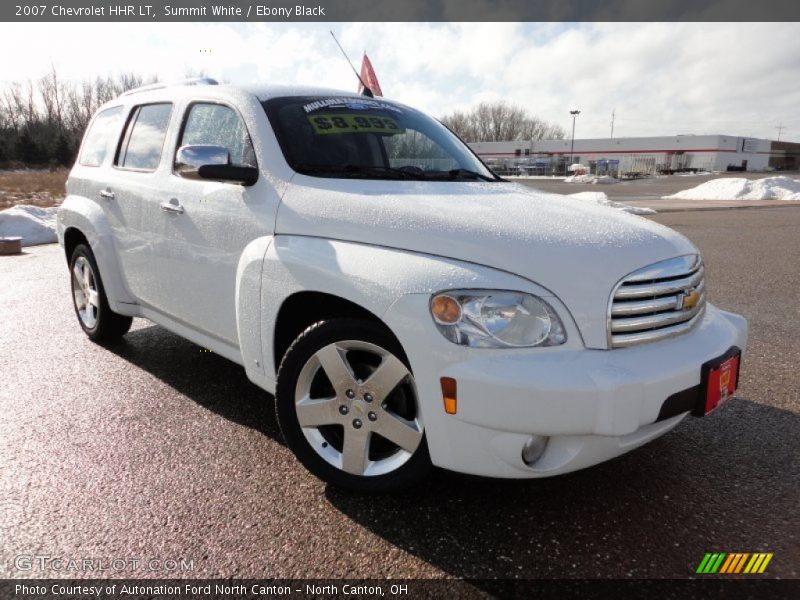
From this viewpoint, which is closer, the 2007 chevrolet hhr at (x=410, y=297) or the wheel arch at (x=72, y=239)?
the 2007 chevrolet hhr at (x=410, y=297)

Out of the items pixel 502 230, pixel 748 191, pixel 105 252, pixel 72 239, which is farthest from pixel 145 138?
pixel 748 191

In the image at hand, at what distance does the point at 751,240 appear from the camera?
1088 centimetres

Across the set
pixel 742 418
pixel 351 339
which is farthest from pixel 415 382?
pixel 742 418

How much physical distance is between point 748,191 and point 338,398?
30277mm

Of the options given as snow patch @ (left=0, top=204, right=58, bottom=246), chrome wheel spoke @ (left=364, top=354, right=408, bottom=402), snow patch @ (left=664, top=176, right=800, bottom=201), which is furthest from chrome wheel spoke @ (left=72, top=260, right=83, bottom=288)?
snow patch @ (left=664, top=176, right=800, bottom=201)

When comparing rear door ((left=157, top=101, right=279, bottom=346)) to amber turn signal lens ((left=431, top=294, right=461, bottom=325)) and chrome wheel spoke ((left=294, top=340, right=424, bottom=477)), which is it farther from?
amber turn signal lens ((left=431, top=294, right=461, bottom=325))

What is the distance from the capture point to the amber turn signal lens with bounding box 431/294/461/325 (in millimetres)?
2025

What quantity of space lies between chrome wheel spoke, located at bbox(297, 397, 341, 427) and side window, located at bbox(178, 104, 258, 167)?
121cm

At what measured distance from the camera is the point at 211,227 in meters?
2.97

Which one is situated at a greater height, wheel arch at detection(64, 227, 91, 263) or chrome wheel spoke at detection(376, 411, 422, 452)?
wheel arch at detection(64, 227, 91, 263)

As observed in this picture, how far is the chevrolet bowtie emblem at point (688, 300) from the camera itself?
2305 mm

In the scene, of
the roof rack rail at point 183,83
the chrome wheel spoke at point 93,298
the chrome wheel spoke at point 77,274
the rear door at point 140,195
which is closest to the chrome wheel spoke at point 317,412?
the rear door at point 140,195

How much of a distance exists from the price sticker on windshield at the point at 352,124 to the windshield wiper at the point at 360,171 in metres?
0.28

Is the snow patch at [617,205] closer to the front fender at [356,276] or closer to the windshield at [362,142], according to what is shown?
the windshield at [362,142]
